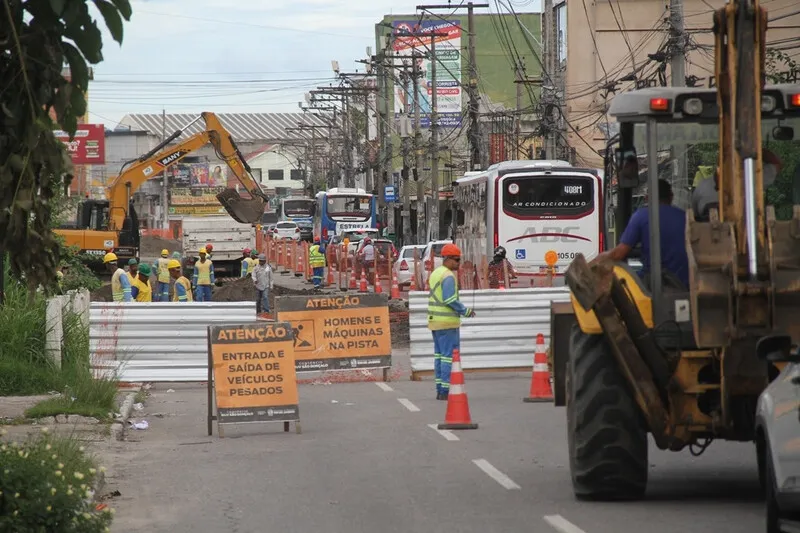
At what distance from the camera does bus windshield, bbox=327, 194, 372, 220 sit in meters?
76.4

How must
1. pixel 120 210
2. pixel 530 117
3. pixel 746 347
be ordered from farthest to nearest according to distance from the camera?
pixel 530 117
pixel 120 210
pixel 746 347

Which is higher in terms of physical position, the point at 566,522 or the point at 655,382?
the point at 655,382

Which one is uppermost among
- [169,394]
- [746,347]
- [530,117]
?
[530,117]

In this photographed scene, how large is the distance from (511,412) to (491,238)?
19.2 meters

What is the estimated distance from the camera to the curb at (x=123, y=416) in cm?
1602

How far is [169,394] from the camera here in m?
21.1

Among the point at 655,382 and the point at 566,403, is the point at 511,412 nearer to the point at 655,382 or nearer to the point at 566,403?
the point at 566,403

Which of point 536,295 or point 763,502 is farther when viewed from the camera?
point 536,295

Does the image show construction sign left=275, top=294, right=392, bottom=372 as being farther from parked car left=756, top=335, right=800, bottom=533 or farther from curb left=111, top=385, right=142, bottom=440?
parked car left=756, top=335, right=800, bottom=533

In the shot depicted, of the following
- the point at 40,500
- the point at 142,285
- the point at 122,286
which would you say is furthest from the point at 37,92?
the point at 142,285

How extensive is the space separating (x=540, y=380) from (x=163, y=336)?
245 inches

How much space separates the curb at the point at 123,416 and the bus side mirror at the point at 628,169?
736 cm

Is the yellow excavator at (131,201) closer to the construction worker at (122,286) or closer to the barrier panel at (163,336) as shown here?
the construction worker at (122,286)

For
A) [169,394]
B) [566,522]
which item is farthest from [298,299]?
[566,522]
